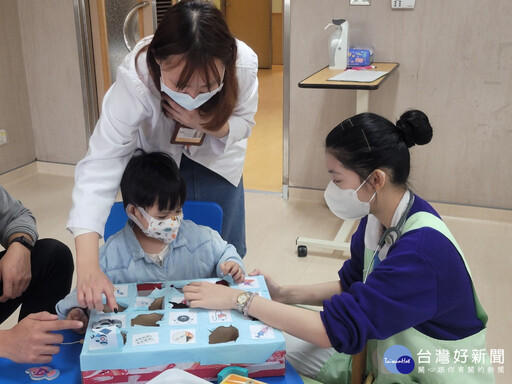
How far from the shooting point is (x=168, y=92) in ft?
4.67

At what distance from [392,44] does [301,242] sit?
1.29 meters

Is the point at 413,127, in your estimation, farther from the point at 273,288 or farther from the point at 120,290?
the point at 120,290

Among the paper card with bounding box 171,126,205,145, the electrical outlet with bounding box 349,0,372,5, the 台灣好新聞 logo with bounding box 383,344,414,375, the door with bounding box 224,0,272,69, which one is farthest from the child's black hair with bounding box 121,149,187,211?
the door with bounding box 224,0,272,69

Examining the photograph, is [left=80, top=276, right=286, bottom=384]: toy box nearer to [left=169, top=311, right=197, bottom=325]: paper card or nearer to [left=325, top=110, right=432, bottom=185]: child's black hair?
[left=169, top=311, right=197, bottom=325]: paper card

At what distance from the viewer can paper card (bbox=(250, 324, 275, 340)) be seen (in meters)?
1.10

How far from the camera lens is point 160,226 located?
4.89ft

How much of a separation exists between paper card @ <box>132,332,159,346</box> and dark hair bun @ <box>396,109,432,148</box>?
0.72 meters

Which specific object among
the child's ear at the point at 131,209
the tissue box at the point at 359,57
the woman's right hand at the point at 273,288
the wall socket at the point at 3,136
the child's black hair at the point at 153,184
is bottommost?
the wall socket at the point at 3,136

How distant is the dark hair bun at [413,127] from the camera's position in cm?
135

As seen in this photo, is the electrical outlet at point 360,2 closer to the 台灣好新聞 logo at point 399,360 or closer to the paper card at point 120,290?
the 台灣好新聞 logo at point 399,360

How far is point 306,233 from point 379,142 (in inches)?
82.6

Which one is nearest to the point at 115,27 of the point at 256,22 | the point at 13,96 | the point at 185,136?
the point at 13,96

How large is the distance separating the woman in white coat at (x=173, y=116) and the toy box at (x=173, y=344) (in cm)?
9

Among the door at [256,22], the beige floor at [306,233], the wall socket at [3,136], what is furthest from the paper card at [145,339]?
the door at [256,22]
